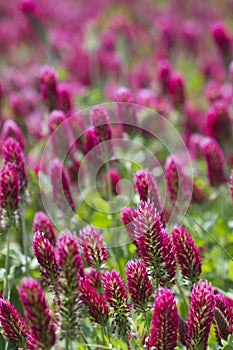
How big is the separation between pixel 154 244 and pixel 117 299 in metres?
0.18

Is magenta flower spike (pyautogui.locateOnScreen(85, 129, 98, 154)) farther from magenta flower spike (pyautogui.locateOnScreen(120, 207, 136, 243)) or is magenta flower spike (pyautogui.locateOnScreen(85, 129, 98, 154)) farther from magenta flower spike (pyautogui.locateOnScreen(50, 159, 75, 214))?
magenta flower spike (pyautogui.locateOnScreen(120, 207, 136, 243))

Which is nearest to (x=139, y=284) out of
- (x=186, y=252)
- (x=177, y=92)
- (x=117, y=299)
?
(x=117, y=299)

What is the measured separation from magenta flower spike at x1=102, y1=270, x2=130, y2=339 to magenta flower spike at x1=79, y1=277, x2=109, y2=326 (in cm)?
5

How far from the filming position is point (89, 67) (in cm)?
564

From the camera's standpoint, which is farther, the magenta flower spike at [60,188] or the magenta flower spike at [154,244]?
the magenta flower spike at [60,188]

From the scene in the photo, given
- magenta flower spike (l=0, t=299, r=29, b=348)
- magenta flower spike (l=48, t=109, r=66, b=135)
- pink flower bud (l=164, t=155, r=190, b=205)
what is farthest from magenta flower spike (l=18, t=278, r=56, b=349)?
magenta flower spike (l=48, t=109, r=66, b=135)

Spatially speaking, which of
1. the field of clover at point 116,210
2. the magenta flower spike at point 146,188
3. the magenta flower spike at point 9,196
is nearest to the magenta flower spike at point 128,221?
the field of clover at point 116,210

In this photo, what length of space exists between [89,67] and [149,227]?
4.06m

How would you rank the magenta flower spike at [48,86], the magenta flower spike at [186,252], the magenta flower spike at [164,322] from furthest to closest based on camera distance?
1. the magenta flower spike at [48,86]
2. the magenta flower spike at [186,252]
3. the magenta flower spike at [164,322]

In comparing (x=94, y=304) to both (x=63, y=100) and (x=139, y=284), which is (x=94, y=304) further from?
(x=63, y=100)

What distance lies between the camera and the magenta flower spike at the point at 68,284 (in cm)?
155

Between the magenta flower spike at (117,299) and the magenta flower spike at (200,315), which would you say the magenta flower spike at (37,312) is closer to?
the magenta flower spike at (117,299)

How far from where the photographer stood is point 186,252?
183 cm

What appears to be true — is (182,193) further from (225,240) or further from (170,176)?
(225,240)
